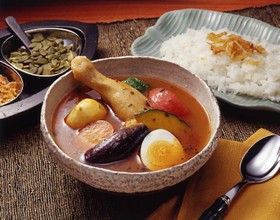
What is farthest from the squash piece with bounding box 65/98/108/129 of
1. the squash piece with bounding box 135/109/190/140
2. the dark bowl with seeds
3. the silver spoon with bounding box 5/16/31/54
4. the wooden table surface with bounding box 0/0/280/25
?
the wooden table surface with bounding box 0/0/280/25

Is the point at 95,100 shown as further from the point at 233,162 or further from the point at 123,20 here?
the point at 123,20

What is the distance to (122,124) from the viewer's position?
4.30ft

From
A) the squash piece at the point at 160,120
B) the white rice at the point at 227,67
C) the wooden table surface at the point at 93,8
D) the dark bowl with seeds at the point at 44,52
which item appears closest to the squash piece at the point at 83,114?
the squash piece at the point at 160,120

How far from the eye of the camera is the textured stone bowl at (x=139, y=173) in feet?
3.62

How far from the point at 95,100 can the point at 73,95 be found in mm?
78

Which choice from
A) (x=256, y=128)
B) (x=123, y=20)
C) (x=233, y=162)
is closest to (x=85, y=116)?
(x=233, y=162)

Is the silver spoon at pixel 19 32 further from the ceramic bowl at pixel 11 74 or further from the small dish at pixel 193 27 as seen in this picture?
the small dish at pixel 193 27

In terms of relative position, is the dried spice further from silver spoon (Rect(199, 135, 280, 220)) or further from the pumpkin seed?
silver spoon (Rect(199, 135, 280, 220))

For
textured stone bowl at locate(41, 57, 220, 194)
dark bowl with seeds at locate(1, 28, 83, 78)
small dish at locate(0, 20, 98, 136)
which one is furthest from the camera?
dark bowl with seeds at locate(1, 28, 83, 78)

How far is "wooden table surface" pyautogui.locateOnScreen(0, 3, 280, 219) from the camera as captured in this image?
1.27 m

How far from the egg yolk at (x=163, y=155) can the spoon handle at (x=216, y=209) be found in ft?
0.43

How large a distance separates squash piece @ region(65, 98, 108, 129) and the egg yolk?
20cm

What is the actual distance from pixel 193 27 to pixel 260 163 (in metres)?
0.86

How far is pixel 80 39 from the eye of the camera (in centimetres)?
185
